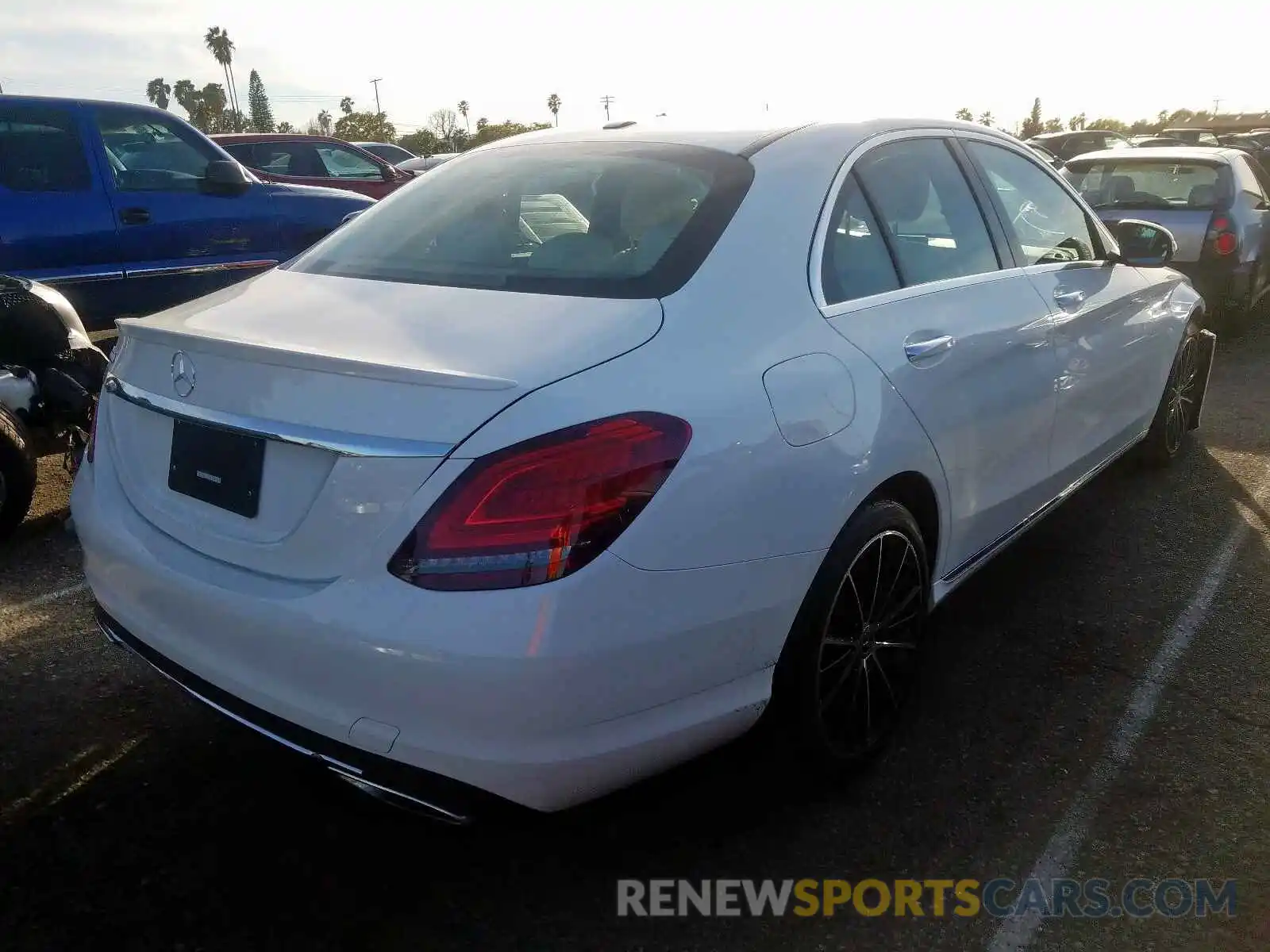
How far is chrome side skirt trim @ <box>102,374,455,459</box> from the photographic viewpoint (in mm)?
1857

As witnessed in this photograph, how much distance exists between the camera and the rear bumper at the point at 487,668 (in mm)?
1826

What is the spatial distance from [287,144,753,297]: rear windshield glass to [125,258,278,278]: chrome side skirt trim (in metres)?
4.22

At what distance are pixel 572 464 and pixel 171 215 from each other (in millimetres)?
6103

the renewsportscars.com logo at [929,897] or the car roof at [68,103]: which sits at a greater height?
the car roof at [68,103]

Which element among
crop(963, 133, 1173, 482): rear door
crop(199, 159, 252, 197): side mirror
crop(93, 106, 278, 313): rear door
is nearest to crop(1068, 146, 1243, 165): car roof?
crop(963, 133, 1173, 482): rear door

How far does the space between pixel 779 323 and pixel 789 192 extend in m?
0.46

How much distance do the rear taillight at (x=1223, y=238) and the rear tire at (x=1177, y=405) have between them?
3.27 meters

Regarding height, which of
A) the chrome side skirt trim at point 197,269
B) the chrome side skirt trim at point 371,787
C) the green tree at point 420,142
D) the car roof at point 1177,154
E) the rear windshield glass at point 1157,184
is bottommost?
the green tree at point 420,142

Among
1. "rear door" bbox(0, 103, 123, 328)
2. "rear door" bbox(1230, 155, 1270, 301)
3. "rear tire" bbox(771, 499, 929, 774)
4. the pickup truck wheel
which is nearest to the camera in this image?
"rear tire" bbox(771, 499, 929, 774)

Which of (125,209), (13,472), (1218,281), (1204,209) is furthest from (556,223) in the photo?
(1204,209)

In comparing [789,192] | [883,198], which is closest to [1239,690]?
[883,198]

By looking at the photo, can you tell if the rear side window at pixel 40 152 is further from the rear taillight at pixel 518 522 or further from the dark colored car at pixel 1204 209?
the dark colored car at pixel 1204 209

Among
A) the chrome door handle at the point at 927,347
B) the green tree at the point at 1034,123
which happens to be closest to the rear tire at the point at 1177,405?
the chrome door handle at the point at 927,347

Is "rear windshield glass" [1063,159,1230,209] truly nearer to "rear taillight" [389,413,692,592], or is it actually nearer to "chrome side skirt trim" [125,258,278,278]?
"chrome side skirt trim" [125,258,278,278]
